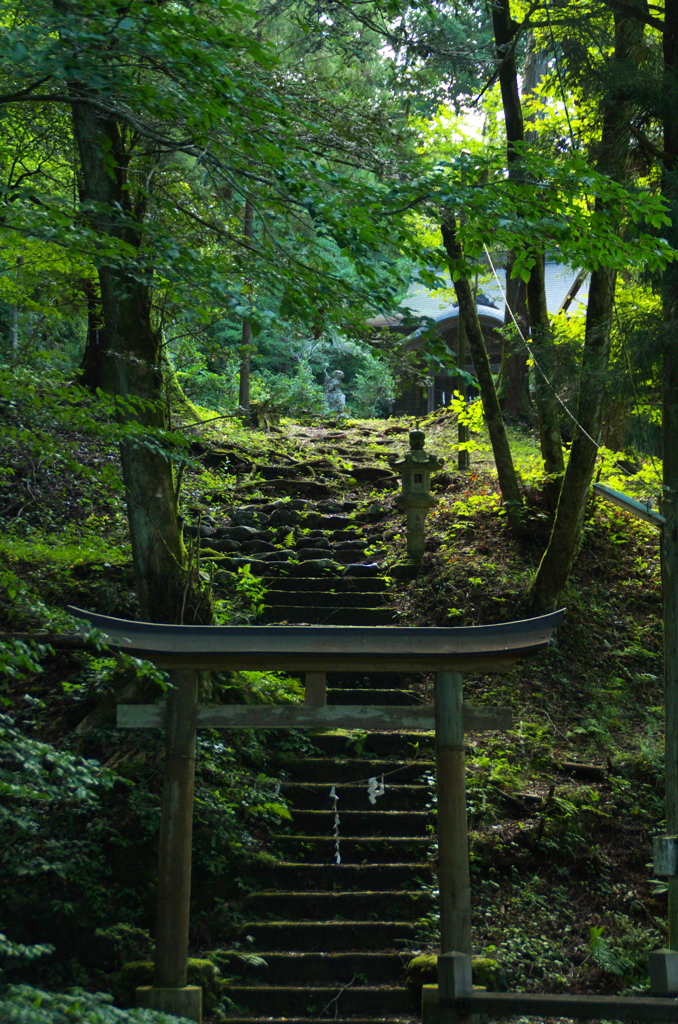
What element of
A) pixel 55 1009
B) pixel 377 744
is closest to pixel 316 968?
pixel 377 744

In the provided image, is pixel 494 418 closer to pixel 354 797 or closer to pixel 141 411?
pixel 141 411

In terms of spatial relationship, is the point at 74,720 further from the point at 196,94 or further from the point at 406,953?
the point at 196,94

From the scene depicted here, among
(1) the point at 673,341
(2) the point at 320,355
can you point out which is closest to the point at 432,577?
(1) the point at 673,341

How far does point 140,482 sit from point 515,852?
166 inches

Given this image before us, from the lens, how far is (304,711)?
4988 millimetres

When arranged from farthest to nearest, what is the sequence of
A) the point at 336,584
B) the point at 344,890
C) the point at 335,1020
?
1. the point at 336,584
2. the point at 344,890
3. the point at 335,1020

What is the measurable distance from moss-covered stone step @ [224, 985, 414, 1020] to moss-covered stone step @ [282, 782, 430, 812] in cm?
173

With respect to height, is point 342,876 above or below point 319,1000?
above

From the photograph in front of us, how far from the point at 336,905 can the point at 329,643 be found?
2.47 m

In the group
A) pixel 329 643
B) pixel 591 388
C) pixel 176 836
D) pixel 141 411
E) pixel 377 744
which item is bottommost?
pixel 176 836

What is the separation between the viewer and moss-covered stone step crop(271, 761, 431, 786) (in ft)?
24.2

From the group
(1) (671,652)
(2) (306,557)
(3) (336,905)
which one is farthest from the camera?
(2) (306,557)

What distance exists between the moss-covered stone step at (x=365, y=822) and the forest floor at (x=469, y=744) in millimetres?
294

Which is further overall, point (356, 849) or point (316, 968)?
point (356, 849)
